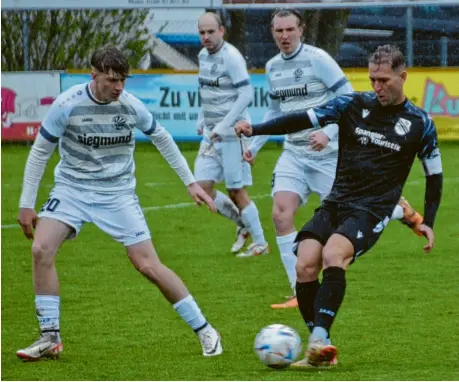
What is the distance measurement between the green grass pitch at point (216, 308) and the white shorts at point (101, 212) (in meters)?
0.71

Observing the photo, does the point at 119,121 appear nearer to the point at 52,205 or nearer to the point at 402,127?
the point at 52,205

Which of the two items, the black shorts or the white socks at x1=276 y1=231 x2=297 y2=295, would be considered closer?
the black shorts

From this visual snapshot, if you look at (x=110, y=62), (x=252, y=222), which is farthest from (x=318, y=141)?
(x=252, y=222)

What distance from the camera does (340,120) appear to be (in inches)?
304

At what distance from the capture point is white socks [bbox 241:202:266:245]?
12.3 meters

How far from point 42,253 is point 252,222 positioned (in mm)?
4756

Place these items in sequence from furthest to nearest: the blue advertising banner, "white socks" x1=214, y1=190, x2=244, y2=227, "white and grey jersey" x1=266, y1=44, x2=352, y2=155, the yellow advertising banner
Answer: the blue advertising banner → the yellow advertising banner → "white socks" x1=214, y1=190, x2=244, y2=227 → "white and grey jersey" x1=266, y1=44, x2=352, y2=155

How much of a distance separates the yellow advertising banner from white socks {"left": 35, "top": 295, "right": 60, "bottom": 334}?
14.9m

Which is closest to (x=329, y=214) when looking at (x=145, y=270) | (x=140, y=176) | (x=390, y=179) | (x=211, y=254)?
(x=390, y=179)

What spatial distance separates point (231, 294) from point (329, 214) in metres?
2.77

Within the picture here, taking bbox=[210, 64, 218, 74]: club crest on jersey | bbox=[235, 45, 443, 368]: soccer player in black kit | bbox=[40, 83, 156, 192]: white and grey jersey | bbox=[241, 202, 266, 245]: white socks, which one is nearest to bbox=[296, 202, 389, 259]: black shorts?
bbox=[235, 45, 443, 368]: soccer player in black kit

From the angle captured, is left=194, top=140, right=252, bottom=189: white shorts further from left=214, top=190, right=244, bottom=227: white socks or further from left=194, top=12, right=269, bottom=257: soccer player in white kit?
left=214, top=190, right=244, bottom=227: white socks

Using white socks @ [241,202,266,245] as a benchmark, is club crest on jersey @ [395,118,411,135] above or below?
above

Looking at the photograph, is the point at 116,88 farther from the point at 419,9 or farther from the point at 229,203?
the point at 419,9
